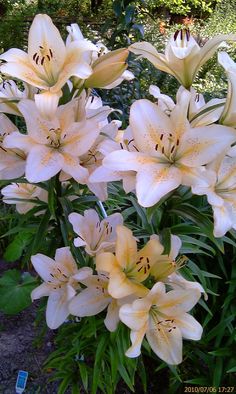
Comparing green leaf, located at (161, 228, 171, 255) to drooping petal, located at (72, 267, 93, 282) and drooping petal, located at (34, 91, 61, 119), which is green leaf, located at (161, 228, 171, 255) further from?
drooping petal, located at (34, 91, 61, 119)

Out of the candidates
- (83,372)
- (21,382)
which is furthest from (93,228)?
(21,382)

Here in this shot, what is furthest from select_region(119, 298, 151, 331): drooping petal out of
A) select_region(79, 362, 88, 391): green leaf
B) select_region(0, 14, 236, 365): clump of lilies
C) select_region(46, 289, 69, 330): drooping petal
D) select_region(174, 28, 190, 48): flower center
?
select_region(79, 362, 88, 391): green leaf

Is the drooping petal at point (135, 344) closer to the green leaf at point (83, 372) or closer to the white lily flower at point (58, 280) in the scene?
the white lily flower at point (58, 280)

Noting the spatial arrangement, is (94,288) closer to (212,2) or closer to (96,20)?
(96,20)

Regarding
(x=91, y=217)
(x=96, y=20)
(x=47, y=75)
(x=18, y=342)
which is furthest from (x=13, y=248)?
(x=96, y=20)

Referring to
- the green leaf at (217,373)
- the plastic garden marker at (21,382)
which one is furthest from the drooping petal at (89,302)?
the plastic garden marker at (21,382)

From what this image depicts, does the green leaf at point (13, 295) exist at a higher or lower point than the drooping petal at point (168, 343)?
lower
